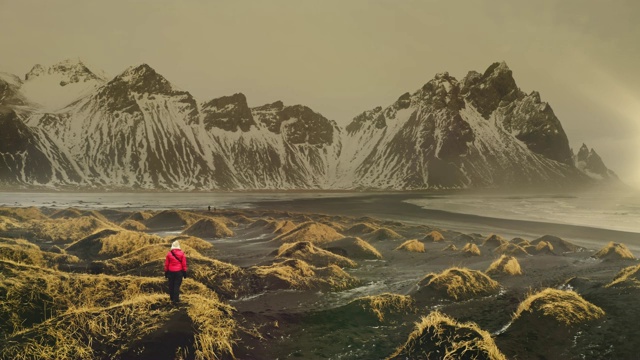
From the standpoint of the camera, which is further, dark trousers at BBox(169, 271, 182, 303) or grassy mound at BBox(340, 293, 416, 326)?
grassy mound at BBox(340, 293, 416, 326)

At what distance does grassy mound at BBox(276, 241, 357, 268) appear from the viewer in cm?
2617

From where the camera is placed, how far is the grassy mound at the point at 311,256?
2617 cm

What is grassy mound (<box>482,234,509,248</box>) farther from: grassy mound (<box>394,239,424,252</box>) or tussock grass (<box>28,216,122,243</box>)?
tussock grass (<box>28,216,122,243</box>)

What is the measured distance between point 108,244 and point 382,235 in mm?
23015

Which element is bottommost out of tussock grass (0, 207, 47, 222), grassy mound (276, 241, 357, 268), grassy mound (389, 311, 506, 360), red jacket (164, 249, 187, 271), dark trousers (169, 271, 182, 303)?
tussock grass (0, 207, 47, 222)

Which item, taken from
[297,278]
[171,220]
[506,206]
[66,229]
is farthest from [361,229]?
[506,206]

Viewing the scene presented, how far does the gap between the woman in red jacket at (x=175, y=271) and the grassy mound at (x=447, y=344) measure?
6.60 m

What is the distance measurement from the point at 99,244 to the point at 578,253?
33599mm

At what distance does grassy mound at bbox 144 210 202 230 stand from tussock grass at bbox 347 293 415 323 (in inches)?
1479

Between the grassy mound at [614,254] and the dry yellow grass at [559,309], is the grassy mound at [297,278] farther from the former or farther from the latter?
the grassy mound at [614,254]

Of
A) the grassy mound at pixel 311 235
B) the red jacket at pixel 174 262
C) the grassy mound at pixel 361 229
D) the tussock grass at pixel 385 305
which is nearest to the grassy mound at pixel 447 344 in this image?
the tussock grass at pixel 385 305

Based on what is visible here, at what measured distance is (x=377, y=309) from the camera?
16.2m

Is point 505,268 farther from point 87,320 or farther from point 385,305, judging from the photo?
point 87,320

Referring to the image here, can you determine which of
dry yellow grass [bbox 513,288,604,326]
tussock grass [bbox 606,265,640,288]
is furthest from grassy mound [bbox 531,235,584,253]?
dry yellow grass [bbox 513,288,604,326]
